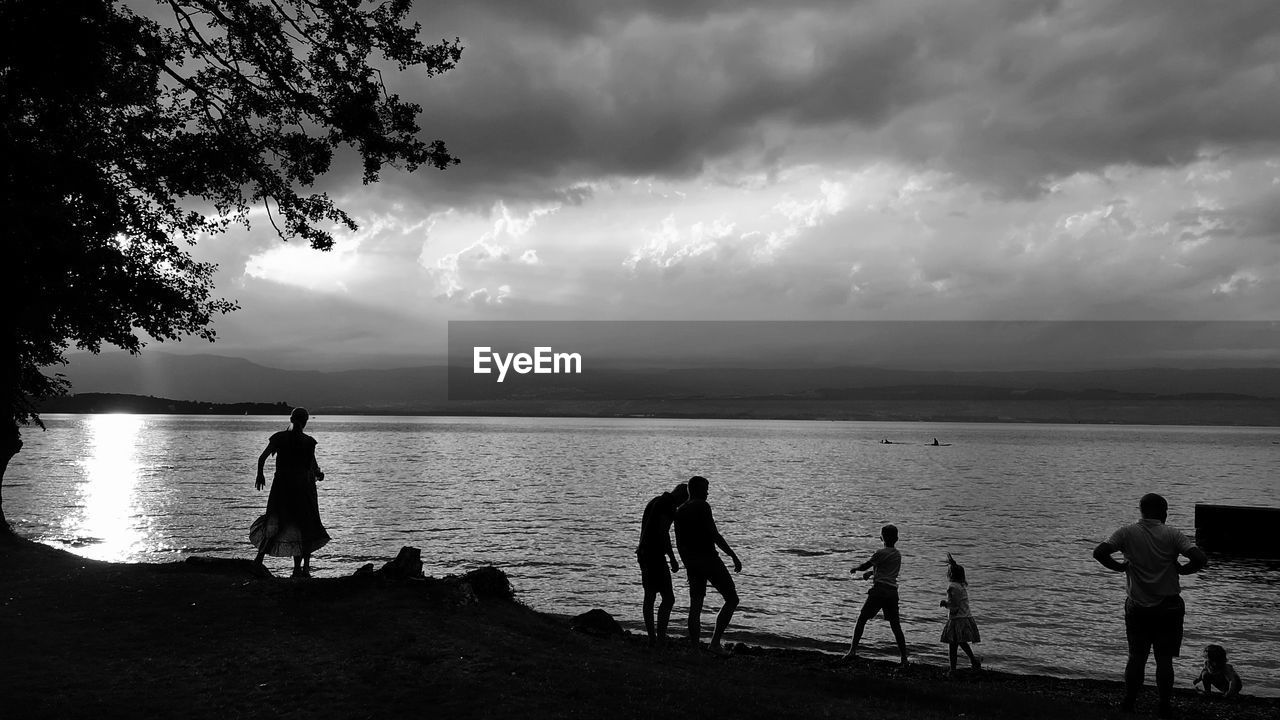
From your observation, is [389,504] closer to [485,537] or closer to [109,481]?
[485,537]

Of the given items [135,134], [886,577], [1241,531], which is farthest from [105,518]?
[1241,531]

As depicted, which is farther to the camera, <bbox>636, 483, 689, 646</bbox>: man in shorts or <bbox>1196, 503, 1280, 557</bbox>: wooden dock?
<bbox>1196, 503, 1280, 557</bbox>: wooden dock

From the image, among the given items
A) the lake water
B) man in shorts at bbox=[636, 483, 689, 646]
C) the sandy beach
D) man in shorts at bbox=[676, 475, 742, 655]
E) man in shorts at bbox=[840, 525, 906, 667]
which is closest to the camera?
the sandy beach

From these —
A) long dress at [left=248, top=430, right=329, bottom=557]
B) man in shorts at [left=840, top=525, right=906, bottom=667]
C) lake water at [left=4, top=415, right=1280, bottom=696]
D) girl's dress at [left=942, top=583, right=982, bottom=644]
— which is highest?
long dress at [left=248, top=430, right=329, bottom=557]

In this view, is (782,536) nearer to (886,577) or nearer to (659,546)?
(886,577)

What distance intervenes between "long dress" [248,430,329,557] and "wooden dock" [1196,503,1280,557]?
3809 centimetres

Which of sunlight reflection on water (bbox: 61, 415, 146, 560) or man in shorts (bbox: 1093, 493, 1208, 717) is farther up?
man in shorts (bbox: 1093, 493, 1208, 717)

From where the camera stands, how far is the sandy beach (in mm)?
8398

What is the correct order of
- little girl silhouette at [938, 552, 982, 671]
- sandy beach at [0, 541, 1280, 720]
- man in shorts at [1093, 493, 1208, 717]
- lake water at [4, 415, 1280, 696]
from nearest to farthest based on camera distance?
sandy beach at [0, 541, 1280, 720] → man in shorts at [1093, 493, 1208, 717] → little girl silhouette at [938, 552, 982, 671] → lake water at [4, 415, 1280, 696]

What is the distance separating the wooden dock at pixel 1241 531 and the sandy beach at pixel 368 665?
2702 centimetres

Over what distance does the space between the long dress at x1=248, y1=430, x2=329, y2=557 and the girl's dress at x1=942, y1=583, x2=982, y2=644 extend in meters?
10.8

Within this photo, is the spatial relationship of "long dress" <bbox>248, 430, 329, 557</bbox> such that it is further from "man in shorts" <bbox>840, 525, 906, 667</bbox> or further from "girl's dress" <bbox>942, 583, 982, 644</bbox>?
"girl's dress" <bbox>942, 583, 982, 644</bbox>

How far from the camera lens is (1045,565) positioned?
1239 inches

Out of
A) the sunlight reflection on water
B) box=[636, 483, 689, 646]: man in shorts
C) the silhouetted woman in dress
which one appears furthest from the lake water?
the silhouetted woman in dress
